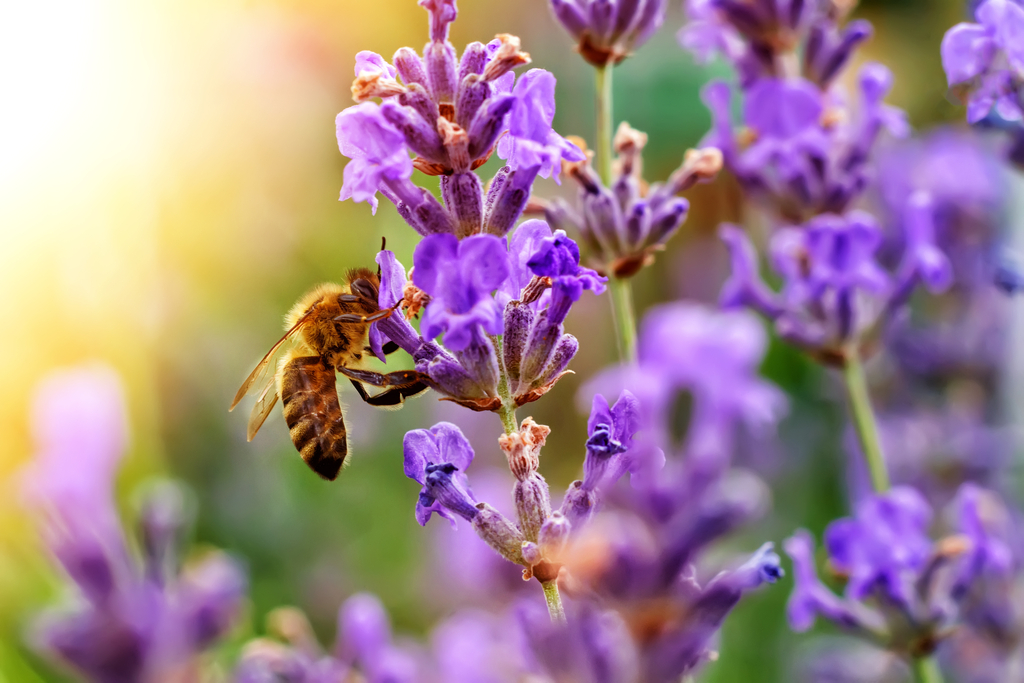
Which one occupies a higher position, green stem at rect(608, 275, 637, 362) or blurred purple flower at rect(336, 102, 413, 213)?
blurred purple flower at rect(336, 102, 413, 213)

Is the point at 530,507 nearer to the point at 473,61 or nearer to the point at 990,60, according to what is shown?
the point at 473,61

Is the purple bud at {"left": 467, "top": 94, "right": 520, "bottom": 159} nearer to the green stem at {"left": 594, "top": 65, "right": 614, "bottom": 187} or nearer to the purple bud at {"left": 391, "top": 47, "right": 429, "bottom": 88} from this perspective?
the purple bud at {"left": 391, "top": 47, "right": 429, "bottom": 88}

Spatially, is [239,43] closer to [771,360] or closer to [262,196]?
[262,196]

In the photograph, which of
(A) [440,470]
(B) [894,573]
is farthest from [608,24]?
(B) [894,573]

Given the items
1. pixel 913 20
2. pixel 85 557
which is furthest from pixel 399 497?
pixel 913 20

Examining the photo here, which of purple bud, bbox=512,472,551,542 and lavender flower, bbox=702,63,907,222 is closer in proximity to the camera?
purple bud, bbox=512,472,551,542

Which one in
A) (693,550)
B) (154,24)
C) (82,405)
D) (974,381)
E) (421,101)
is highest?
(154,24)

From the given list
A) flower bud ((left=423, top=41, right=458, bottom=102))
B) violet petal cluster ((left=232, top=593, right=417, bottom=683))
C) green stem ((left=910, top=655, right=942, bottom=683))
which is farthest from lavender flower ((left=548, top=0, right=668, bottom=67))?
green stem ((left=910, top=655, right=942, bottom=683))
